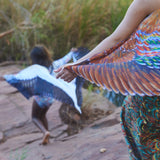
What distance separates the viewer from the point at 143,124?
5.75 ft

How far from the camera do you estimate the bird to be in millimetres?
1574

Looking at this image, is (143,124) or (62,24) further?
(62,24)

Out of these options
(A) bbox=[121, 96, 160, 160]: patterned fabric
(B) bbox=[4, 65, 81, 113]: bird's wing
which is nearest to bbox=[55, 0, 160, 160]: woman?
(A) bbox=[121, 96, 160, 160]: patterned fabric

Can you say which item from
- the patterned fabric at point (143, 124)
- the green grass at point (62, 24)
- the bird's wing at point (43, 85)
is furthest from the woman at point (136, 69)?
the green grass at point (62, 24)

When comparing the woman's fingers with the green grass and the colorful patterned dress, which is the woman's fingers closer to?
the colorful patterned dress

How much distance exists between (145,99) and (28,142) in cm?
256

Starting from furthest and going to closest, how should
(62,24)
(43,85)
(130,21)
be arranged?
(62,24) < (43,85) < (130,21)

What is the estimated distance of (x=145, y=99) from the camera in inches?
66.7

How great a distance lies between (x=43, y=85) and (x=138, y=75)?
6.65 ft

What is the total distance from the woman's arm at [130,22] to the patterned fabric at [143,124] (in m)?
0.35

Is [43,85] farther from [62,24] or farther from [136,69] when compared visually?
[62,24]

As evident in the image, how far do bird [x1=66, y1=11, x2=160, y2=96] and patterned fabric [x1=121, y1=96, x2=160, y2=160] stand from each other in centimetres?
15

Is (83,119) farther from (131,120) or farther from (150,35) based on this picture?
(150,35)

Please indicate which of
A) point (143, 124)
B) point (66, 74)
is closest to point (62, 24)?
point (66, 74)
